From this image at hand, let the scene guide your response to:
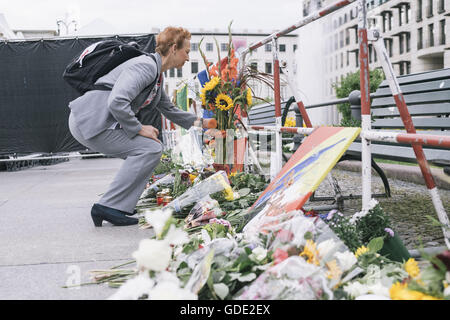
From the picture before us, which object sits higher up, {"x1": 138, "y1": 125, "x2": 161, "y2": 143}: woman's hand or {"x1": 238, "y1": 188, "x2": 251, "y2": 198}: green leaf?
{"x1": 138, "y1": 125, "x2": 161, "y2": 143}: woman's hand

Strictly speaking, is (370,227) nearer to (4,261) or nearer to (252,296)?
(252,296)

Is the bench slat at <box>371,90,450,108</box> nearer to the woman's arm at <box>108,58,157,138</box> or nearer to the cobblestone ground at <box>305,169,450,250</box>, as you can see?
the cobblestone ground at <box>305,169,450,250</box>

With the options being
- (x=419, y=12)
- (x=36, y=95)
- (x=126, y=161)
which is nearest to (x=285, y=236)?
(x=126, y=161)

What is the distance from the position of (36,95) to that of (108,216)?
28.1 ft

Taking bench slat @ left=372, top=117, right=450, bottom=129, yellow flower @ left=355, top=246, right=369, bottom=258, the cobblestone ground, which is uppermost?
bench slat @ left=372, top=117, right=450, bottom=129

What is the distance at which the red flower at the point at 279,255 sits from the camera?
1901 mm

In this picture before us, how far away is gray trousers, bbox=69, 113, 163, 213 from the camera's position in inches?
159

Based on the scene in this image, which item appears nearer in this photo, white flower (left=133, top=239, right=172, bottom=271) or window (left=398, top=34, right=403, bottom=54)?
white flower (left=133, top=239, right=172, bottom=271)

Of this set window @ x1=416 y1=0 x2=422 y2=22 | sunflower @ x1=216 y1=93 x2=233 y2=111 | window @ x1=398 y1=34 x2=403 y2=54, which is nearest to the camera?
sunflower @ x1=216 y1=93 x2=233 y2=111

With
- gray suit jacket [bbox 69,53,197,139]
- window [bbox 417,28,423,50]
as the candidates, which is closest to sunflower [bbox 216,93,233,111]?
gray suit jacket [bbox 69,53,197,139]

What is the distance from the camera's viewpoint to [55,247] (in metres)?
3.38

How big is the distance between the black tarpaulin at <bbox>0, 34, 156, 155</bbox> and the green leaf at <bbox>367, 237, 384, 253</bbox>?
986cm

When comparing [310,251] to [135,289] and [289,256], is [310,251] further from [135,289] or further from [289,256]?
[135,289]

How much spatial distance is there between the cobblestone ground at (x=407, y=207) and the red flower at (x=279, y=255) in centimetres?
63
